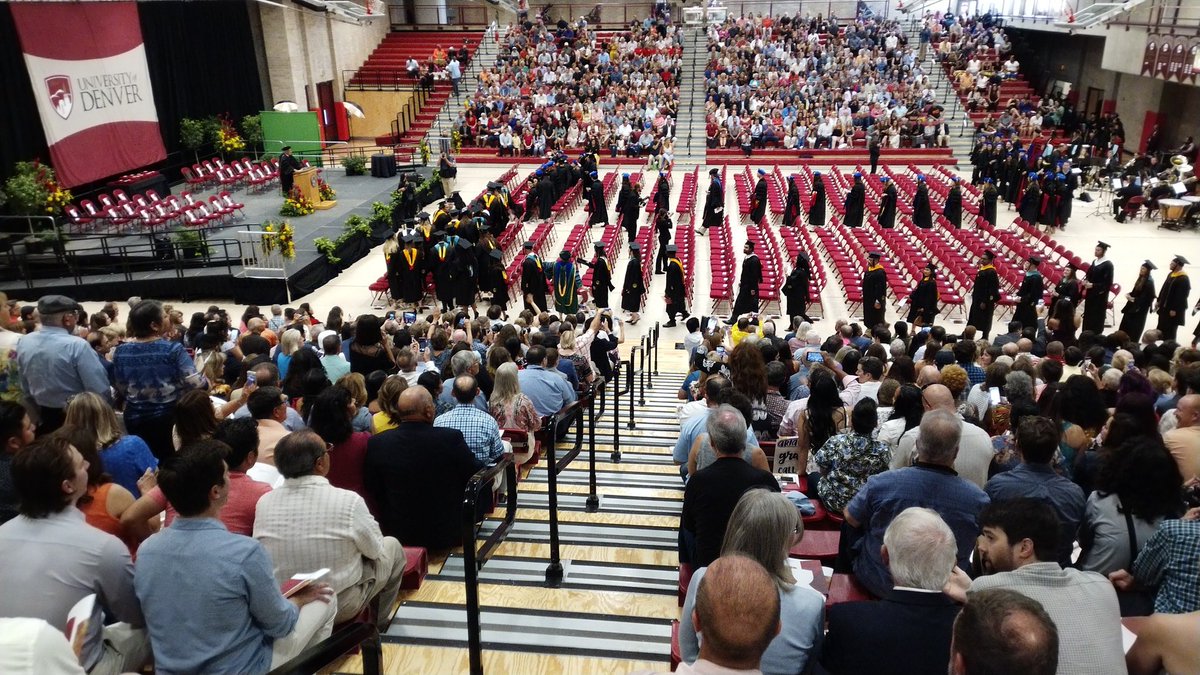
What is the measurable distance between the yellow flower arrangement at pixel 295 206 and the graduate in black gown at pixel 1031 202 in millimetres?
16954

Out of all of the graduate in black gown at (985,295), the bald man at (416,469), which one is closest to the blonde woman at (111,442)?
the bald man at (416,469)

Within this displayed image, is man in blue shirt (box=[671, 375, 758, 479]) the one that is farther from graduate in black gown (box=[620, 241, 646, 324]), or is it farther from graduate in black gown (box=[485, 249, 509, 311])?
graduate in black gown (box=[485, 249, 509, 311])

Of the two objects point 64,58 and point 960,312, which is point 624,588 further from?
point 64,58

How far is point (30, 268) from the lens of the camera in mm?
14648

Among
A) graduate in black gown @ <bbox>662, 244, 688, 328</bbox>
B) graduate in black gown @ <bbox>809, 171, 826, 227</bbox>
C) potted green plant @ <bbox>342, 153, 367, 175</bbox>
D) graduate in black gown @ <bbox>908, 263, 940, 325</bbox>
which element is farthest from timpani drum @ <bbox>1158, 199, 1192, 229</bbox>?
potted green plant @ <bbox>342, 153, 367, 175</bbox>

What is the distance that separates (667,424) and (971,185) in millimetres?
16552

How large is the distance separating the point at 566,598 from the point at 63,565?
2350 millimetres

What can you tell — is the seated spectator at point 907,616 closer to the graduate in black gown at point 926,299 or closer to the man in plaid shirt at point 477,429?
the man in plaid shirt at point 477,429

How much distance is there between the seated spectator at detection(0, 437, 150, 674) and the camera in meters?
2.66

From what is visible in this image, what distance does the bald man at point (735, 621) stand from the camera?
6.73ft

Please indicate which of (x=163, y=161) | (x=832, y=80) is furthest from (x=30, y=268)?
(x=832, y=80)

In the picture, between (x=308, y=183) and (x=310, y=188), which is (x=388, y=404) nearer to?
(x=308, y=183)

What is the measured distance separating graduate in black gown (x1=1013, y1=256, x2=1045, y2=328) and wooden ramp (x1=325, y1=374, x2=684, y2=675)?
335 inches

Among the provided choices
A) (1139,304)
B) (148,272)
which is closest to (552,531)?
(1139,304)
